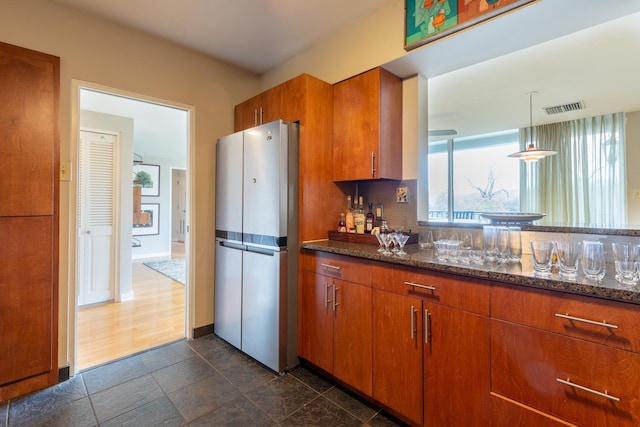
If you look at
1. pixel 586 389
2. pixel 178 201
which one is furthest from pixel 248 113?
pixel 178 201

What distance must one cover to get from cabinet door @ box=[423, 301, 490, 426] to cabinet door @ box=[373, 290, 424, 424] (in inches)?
2.0

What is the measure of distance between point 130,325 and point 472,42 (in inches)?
144

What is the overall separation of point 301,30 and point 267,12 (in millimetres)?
322

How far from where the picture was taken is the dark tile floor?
5.30 feet

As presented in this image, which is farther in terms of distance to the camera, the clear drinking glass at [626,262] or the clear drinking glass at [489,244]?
the clear drinking glass at [489,244]

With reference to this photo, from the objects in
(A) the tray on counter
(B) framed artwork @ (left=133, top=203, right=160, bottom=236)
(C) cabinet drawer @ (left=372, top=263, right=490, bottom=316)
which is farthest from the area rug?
(C) cabinet drawer @ (left=372, top=263, right=490, bottom=316)

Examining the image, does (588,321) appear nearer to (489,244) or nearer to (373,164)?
(489,244)

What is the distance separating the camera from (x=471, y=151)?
586 cm

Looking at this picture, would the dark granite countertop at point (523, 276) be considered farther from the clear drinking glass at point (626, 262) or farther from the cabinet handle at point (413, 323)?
the cabinet handle at point (413, 323)

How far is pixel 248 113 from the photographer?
8.91ft

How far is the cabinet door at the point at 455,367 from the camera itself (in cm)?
128

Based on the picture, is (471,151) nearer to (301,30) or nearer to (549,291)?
(301,30)

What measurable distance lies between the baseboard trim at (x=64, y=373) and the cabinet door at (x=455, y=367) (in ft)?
7.50

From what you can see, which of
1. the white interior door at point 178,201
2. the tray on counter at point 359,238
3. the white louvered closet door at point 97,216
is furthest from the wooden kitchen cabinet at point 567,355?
the white interior door at point 178,201
